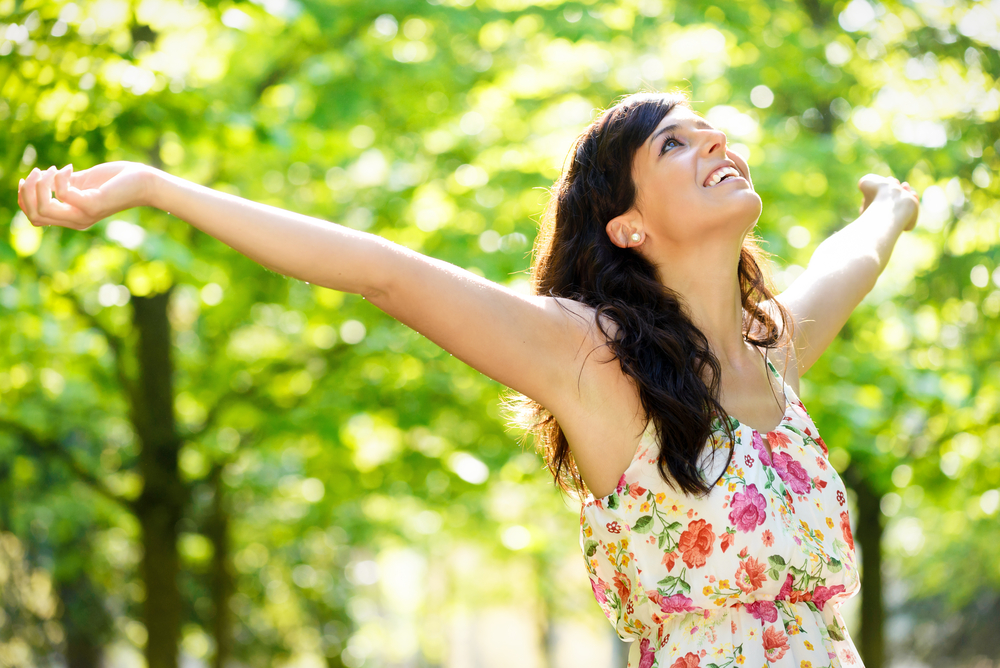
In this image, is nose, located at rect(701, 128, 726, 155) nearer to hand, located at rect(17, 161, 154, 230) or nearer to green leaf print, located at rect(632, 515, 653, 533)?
green leaf print, located at rect(632, 515, 653, 533)

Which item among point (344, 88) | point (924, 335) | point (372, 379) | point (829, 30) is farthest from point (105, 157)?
point (924, 335)

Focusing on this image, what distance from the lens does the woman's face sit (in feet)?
6.50

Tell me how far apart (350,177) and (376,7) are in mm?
1848

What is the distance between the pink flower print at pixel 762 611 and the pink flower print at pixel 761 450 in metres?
0.30

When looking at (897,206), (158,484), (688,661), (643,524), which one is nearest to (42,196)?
(643,524)

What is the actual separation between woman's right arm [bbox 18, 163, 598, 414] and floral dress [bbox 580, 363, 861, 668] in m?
0.34

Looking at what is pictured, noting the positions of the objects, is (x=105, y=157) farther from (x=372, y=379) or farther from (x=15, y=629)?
(x=15, y=629)

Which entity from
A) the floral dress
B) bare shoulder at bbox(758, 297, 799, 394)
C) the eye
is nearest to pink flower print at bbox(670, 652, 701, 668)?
the floral dress

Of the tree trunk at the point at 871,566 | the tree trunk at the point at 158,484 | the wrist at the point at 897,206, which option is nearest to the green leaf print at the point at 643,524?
the wrist at the point at 897,206

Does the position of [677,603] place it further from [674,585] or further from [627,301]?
[627,301]

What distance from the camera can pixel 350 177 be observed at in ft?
23.2

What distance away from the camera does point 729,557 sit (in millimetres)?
1814

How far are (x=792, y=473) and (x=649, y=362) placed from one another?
1.39 ft

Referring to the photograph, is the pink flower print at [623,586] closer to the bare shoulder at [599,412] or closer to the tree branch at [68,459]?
the bare shoulder at [599,412]
